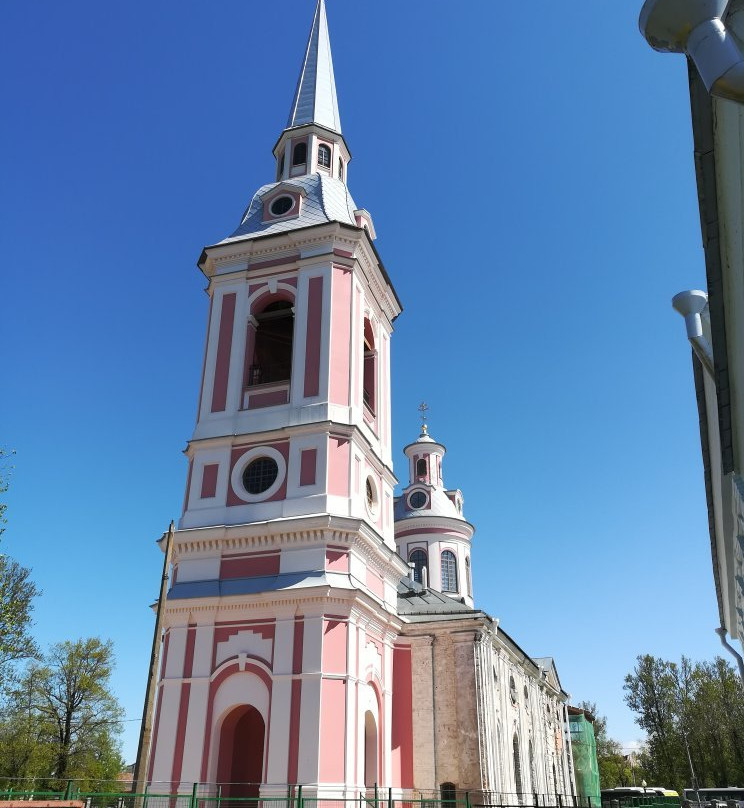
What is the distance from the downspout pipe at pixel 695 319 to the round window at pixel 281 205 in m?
16.0

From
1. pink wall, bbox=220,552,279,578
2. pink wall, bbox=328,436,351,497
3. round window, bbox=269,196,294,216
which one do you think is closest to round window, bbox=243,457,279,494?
pink wall, bbox=328,436,351,497

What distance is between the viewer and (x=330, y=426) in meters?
17.9

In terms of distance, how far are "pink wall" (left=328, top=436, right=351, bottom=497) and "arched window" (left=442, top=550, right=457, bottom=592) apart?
20074 millimetres

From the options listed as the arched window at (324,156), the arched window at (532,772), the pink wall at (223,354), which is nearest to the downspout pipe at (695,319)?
the pink wall at (223,354)

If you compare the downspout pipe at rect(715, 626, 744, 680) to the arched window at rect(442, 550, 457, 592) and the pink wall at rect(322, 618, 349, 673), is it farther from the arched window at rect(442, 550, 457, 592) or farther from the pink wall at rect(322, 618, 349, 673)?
the arched window at rect(442, 550, 457, 592)

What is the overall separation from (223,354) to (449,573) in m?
21.0

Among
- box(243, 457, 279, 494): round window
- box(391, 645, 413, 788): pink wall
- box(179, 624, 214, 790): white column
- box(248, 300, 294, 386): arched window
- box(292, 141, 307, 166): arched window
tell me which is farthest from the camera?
box(292, 141, 307, 166): arched window

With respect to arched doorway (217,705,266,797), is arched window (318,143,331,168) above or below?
above

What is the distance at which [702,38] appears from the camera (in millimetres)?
3367

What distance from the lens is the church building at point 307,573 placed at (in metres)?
15.6

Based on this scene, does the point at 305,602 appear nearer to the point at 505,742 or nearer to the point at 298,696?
the point at 298,696

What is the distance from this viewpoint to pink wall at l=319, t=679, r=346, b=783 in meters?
14.7

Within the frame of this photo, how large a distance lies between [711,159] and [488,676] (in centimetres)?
1809

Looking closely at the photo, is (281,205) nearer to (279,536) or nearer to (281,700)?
(279,536)
